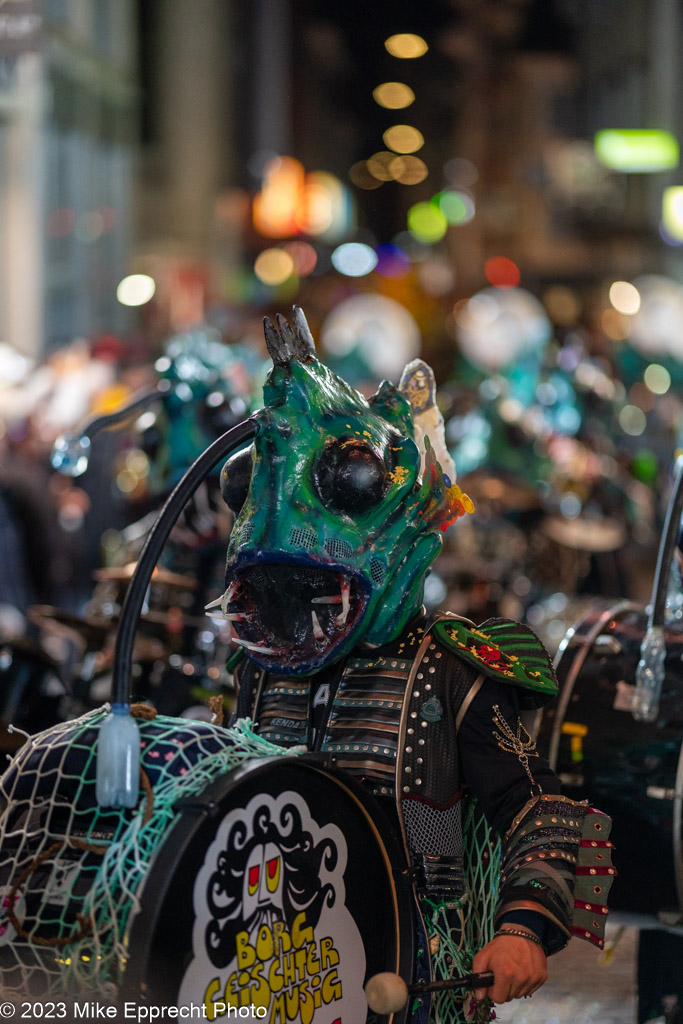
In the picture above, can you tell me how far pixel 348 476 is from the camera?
2.53 m

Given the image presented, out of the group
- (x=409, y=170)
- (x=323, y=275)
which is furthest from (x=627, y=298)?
(x=409, y=170)

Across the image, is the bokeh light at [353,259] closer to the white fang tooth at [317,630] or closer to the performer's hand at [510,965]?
the white fang tooth at [317,630]

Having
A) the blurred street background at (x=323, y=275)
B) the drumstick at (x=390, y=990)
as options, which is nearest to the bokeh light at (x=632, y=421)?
the blurred street background at (x=323, y=275)

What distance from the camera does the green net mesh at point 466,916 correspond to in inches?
101

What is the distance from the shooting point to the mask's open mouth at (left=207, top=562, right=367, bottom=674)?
8.38 feet

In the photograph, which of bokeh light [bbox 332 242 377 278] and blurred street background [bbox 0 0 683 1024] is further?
bokeh light [bbox 332 242 377 278]

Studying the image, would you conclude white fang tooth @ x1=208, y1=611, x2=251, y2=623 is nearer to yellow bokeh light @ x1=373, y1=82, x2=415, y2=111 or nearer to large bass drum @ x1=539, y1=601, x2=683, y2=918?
large bass drum @ x1=539, y1=601, x2=683, y2=918

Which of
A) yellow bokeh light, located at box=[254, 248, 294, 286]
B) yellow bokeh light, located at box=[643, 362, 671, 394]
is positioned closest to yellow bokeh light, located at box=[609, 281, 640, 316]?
yellow bokeh light, located at box=[643, 362, 671, 394]

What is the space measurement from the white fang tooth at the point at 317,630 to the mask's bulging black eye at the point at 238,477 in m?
0.27

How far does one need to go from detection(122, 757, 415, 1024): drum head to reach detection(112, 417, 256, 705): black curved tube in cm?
24

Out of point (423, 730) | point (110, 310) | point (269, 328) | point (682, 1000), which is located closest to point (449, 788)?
point (423, 730)

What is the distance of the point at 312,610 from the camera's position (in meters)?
2.56

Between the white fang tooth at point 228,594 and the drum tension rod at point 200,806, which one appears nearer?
the drum tension rod at point 200,806

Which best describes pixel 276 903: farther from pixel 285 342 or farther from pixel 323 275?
pixel 323 275
